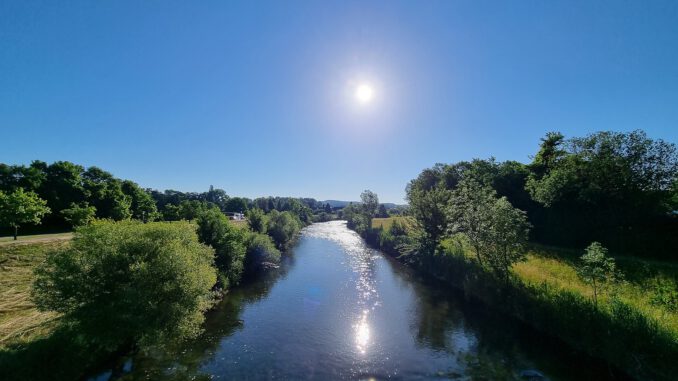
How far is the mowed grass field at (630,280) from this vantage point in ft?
55.0

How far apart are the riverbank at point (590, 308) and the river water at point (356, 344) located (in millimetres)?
1213

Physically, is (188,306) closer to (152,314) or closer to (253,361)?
(152,314)

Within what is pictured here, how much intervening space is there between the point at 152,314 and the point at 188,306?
184 cm

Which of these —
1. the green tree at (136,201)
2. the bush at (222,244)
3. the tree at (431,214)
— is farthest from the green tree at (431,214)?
the green tree at (136,201)

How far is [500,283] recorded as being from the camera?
2606 centimetres

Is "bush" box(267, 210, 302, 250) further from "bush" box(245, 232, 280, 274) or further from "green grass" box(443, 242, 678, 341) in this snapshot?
"green grass" box(443, 242, 678, 341)

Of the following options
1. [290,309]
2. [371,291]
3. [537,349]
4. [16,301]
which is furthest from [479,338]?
[16,301]

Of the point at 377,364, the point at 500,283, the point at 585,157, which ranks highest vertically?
the point at 585,157

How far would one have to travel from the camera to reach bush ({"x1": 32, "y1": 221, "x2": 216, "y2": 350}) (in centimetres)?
1362

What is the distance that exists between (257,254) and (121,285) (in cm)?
2682

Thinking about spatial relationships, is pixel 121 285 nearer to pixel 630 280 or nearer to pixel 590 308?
pixel 590 308

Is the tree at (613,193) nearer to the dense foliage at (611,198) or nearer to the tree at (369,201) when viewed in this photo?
the dense foliage at (611,198)

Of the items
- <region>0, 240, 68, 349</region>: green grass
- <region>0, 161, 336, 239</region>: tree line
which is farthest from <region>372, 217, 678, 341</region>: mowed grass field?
<region>0, 161, 336, 239</region>: tree line

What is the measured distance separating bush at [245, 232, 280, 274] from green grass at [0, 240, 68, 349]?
66.4 ft
